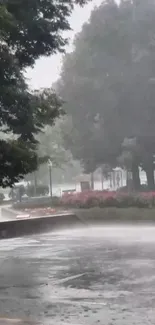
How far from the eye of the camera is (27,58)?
15.4 m

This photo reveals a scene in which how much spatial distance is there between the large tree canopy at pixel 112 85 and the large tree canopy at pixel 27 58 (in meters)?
27.3

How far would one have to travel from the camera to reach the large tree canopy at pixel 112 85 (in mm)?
43875

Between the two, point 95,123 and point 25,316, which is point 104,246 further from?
point 95,123

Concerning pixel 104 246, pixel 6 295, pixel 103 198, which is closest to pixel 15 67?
pixel 104 246

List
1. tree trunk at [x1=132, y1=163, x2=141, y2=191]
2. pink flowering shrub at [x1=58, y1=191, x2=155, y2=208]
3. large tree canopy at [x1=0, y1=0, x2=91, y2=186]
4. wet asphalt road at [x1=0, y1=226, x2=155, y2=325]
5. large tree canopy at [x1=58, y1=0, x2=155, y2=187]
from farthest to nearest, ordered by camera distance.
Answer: tree trunk at [x1=132, y1=163, x2=141, y2=191] < large tree canopy at [x1=58, y1=0, x2=155, y2=187] < pink flowering shrub at [x1=58, y1=191, x2=155, y2=208] < large tree canopy at [x1=0, y1=0, x2=91, y2=186] < wet asphalt road at [x1=0, y1=226, x2=155, y2=325]

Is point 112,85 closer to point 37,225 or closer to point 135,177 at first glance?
point 135,177

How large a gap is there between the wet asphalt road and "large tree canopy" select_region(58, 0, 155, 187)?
27.7 m

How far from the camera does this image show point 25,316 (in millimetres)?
7285

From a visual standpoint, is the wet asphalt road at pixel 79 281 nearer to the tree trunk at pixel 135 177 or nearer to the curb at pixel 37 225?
the curb at pixel 37 225

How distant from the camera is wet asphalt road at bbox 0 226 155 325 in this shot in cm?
731

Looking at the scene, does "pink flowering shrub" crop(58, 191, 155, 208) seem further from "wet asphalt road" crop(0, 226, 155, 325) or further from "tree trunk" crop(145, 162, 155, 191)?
"tree trunk" crop(145, 162, 155, 191)

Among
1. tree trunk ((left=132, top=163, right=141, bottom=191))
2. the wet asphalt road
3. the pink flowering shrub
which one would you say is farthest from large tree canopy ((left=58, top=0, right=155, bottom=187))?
the wet asphalt road

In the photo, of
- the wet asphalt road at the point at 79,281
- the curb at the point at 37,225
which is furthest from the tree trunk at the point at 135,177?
the wet asphalt road at the point at 79,281

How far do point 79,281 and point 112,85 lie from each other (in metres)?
35.6
